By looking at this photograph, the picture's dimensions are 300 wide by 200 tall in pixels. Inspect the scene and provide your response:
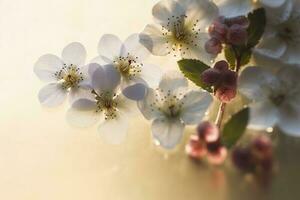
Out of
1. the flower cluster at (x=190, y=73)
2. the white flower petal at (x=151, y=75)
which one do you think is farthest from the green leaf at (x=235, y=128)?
the white flower petal at (x=151, y=75)

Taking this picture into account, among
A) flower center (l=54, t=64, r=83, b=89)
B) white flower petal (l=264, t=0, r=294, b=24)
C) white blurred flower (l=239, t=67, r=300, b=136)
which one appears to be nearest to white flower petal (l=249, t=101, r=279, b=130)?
white blurred flower (l=239, t=67, r=300, b=136)

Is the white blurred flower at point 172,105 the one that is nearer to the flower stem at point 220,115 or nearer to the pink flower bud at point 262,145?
the flower stem at point 220,115

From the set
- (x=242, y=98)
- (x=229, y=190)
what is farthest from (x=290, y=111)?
(x=229, y=190)

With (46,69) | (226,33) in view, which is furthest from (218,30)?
(46,69)

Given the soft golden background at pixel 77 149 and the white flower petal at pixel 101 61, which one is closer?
the white flower petal at pixel 101 61

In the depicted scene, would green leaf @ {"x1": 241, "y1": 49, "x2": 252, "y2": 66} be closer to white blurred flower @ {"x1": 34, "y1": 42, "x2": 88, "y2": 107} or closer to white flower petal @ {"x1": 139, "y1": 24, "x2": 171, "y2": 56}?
white flower petal @ {"x1": 139, "y1": 24, "x2": 171, "y2": 56}

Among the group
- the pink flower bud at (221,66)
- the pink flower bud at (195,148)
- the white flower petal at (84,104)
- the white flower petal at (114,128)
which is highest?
the pink flower bud at (221,66)

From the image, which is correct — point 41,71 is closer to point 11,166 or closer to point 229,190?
point 11,166
